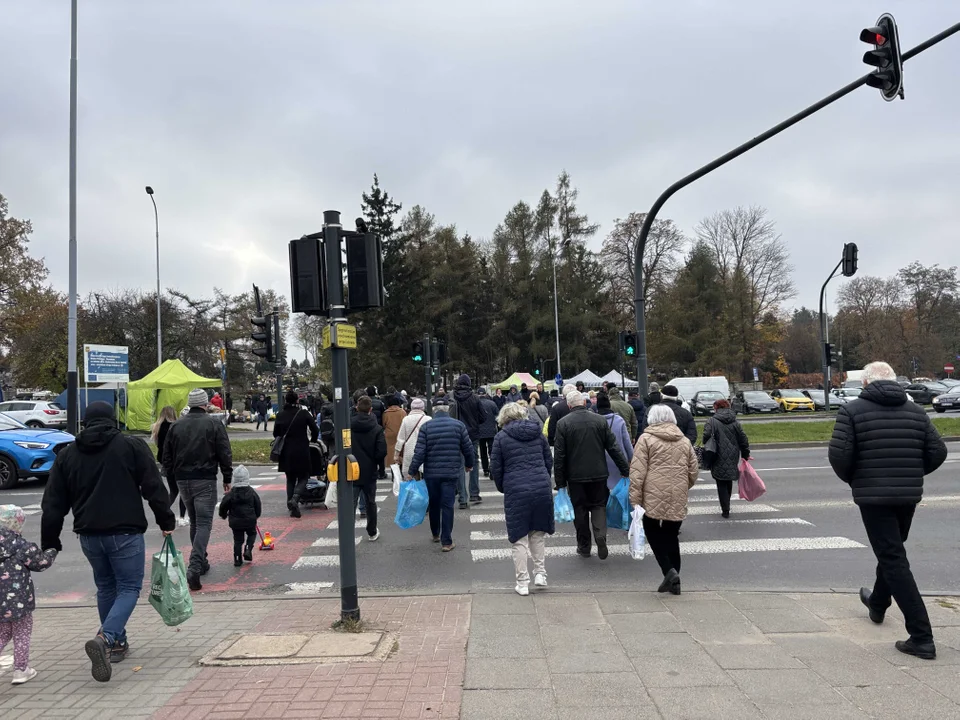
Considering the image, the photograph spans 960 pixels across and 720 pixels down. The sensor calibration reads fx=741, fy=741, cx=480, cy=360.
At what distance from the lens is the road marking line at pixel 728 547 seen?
312 inches

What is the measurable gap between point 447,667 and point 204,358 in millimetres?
51266

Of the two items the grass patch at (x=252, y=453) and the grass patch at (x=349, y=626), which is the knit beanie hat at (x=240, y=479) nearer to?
the grass patch at (x=349, y=626)

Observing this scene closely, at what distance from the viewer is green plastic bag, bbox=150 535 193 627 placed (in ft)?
16.5

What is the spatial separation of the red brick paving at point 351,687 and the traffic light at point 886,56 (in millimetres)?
8041

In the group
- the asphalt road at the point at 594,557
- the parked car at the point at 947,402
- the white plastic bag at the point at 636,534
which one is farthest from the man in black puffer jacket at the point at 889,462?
the parked car at the point at 947,402

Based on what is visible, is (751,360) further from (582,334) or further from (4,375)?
(4,375)

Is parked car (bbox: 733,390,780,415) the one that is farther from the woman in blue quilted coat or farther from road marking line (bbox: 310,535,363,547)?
the woman in blue quilted coat

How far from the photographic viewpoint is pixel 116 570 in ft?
15.8

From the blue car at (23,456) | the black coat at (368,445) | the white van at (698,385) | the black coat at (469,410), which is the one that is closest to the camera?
the black coat at (368,445)

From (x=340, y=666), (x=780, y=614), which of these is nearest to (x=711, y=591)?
(x=780, y=614)

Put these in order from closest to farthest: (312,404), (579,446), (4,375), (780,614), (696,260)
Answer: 1. (780,614)
2. (579,446)
3. (312,404)
4. (696,260)
5. (4,375)

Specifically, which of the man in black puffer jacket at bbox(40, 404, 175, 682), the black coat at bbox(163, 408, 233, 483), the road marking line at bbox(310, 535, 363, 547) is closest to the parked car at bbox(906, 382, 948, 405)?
the road marking line at bbox(310, 535, 363, 547)

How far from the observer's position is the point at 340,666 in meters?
4.59

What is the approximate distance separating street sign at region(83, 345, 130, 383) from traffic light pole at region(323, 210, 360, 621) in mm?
18851
